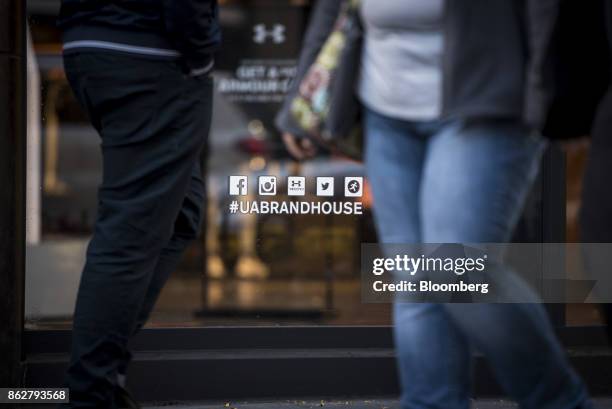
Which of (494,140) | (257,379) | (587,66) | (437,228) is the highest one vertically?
(587,66)

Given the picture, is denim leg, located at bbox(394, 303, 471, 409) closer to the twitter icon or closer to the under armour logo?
the twitter icon

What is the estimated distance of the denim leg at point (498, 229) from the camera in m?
2.06

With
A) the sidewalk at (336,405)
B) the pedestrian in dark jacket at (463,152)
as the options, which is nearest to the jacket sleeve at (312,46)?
the pedestrian in dark jacket at (463,152)

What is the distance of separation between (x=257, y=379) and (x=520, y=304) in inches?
71.6

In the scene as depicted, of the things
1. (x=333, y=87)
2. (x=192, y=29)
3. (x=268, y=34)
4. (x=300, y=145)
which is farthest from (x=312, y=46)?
(x=268, y=34)

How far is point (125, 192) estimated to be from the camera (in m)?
2.60

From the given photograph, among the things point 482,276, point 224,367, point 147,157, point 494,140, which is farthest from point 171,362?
point 494,140

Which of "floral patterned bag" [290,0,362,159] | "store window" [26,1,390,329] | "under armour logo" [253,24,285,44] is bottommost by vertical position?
"store window" [26,1,390,329]

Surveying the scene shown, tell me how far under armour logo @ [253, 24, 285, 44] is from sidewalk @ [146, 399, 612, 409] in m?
1.98

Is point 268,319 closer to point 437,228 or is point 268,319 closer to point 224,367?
point 224,367

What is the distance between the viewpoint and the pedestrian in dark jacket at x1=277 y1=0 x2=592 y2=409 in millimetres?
2053

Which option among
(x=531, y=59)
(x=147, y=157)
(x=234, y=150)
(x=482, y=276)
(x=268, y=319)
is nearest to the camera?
(x=531, y=59)

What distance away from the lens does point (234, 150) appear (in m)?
5.47

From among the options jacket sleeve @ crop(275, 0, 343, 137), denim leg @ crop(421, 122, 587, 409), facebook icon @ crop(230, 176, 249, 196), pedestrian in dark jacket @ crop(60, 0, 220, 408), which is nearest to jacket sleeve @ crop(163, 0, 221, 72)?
pedestrian in dark jacket @ crop(60, 0, 220, 408)
